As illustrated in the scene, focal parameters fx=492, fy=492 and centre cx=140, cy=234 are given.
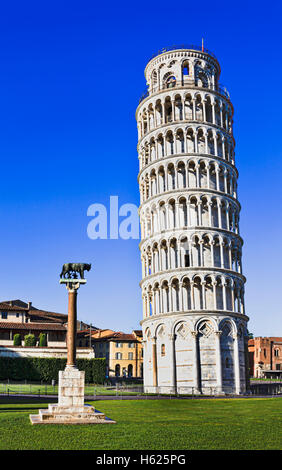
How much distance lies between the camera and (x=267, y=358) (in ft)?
362

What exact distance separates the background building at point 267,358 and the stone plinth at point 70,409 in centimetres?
9455

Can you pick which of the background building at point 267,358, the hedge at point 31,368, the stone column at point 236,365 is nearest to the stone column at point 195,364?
the stone column at point 236,365

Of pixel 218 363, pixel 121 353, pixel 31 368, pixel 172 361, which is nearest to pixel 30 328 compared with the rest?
pixel 31 368

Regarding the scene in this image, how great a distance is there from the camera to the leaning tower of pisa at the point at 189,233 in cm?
5628

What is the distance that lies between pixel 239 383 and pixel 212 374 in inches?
145

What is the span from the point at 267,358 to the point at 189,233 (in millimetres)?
62494

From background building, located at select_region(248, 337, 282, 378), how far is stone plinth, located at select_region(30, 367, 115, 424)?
94549 mm

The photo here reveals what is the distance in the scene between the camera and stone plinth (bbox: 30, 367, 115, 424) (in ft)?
66.1

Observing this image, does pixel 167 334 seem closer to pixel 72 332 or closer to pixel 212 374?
pixel 212 374

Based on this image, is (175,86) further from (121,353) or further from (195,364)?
(121,353)

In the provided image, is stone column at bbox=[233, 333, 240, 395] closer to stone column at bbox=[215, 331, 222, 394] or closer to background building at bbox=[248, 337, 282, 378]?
stone column at bbox=[215, 331, 222, 394]

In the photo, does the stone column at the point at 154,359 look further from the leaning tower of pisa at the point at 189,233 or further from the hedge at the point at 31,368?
the hedge at the point at 31,368
